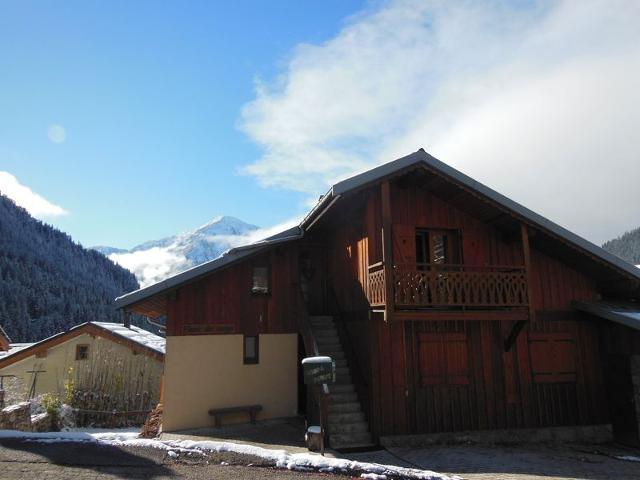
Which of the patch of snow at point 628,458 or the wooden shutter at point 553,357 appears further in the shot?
the wooden shutter at point 553,357

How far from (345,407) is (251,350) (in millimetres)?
4000

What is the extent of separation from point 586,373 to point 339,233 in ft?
27.0

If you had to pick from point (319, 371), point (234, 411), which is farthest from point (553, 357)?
point (234, 411)

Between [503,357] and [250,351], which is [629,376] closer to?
[503,357]

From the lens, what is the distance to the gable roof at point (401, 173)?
11570mm

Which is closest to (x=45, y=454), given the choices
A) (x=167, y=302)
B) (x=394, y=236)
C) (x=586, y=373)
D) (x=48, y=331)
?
(x=167, y=302)

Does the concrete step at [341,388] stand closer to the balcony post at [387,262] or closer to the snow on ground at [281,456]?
the snow on ground at [281,456]

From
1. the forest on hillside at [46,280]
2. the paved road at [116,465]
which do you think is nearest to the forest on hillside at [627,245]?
the forest on hillside at [46,280]

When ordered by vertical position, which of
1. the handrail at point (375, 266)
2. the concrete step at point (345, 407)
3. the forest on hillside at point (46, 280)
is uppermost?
the forest on hillside at point (46, 280)

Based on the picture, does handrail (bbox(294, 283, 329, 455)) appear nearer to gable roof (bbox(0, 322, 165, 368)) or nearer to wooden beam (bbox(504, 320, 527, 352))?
wooden beam (bbox(504, 320, 527, 352))

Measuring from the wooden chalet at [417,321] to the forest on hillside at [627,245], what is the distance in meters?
112

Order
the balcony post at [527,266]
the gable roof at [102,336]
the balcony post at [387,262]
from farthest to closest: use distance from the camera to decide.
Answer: the gable roof at [102,336], the balcony post at [527,266], the balcony post at [387,262]

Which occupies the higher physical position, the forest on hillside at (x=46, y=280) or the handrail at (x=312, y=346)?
the forest on hillside at (x=46, y=280)

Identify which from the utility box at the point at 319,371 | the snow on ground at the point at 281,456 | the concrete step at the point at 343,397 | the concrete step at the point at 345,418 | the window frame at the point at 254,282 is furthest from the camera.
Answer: the window frame at the point at 254,282
